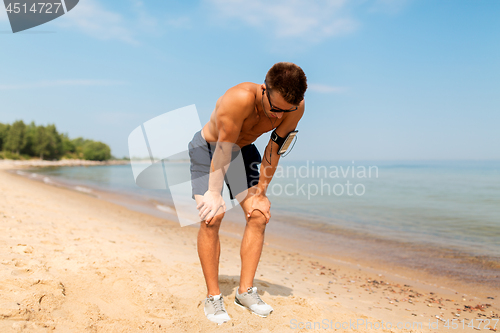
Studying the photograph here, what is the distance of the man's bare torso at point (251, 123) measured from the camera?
2.31 metres

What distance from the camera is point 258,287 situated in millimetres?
3168

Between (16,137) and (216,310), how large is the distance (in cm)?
7343

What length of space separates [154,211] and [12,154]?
65.1 meters

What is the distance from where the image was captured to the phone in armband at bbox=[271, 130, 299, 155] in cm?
259

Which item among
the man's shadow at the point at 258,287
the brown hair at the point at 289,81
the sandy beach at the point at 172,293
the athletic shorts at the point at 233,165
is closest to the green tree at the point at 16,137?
the sandy beach at the point at 172,293

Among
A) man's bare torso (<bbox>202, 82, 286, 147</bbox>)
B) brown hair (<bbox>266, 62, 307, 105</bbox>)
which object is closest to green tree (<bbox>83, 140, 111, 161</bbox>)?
man's bare torso (<bbox>202, 82, 286, 147</bbox>)

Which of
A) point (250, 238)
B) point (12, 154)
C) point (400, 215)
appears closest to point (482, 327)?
point (250, 238)

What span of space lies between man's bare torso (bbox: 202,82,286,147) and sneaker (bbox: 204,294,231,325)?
1303 millimetres

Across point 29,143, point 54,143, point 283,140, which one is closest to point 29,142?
point 29,143

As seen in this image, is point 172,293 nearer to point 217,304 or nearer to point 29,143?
point 217,304

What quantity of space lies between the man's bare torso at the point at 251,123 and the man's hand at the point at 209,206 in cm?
50

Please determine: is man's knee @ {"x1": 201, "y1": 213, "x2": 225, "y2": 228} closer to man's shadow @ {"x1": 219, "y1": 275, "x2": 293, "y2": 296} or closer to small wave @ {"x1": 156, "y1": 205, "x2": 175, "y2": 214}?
man's shadow @ {"x1": 219, "y1": 275, "x2": 293, "y2": 296}

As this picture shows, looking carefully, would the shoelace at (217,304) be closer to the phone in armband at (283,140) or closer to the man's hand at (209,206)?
the man's hand at (209,206)

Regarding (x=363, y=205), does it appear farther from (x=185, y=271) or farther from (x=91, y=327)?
(x=91, y=327)
